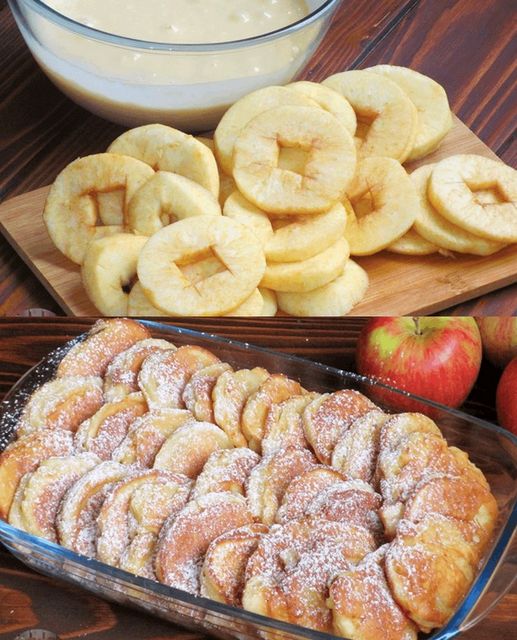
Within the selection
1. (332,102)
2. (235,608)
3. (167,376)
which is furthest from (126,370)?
(332,102)

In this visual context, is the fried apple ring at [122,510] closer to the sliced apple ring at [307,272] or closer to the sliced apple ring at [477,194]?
the sliced apple ring at [307,272]

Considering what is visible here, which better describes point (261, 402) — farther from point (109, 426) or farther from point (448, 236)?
point (448, 236)

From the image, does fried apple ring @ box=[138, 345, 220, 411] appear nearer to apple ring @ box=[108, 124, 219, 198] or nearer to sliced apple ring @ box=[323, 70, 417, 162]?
apple ring @ box=[108, 124, 219, 198]

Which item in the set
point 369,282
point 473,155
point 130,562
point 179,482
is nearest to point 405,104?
point 473,155

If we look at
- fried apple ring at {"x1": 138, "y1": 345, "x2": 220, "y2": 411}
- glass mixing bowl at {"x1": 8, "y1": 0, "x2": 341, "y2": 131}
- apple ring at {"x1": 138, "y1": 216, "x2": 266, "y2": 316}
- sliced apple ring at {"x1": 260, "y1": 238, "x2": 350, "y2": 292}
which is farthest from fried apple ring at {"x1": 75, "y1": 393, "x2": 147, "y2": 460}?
glass mixing bowl at {"x1": 8, "y1": 0, "x2": 341, "y2": 131}

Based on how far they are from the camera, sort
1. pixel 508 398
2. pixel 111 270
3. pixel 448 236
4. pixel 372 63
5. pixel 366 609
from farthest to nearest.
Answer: pixel 372 63 → pixel 448 236 → pixel 111 270 → pixel 508 398 → pixel 366 609

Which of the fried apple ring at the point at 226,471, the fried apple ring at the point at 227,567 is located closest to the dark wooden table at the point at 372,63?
the fried apple ring at the point at 226,471
